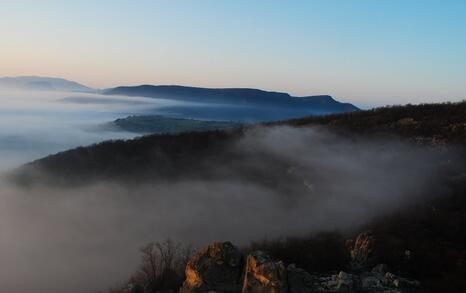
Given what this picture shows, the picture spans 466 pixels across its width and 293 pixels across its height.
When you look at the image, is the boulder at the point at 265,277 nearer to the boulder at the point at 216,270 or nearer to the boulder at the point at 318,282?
the boulder at the point at 318,282

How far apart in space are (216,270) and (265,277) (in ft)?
8.51

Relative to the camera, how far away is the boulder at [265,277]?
1742 centimetres

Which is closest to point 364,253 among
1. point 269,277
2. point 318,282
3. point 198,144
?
point 318,282

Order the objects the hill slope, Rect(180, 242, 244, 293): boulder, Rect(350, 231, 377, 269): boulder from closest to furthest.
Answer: Rect(180, 242, 244, 293): boulder
Rect(350, 231, 377, 269): boulder
the hill slope

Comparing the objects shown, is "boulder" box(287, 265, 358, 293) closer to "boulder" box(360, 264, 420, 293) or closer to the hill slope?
"boulder" box(360, 264, 420, 293)

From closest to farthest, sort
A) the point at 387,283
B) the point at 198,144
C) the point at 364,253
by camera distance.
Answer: the point at 387,283, the point at 364,253, the point at 198,144

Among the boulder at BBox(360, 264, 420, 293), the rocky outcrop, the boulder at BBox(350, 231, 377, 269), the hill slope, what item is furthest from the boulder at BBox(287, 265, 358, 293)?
the hill slope

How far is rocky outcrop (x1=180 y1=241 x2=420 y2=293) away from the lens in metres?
17.7

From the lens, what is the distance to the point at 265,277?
1762 centimetres

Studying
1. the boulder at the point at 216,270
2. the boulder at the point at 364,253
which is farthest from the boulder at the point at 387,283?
the boulder at the point at 216,270

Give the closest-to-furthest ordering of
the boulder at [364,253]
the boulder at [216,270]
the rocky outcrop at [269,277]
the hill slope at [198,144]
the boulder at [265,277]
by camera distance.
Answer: the boulder at [265,277]
the rocky outcrop at [269,277]
the boulder at [216,270]
the boulder at [364,253]
the hill slope at [198,144]

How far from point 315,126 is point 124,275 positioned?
34048mm

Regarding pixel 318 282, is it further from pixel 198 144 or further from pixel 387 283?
pixel 198 144

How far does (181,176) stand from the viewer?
224 feet
